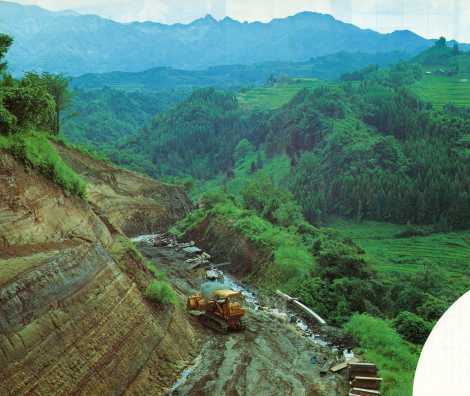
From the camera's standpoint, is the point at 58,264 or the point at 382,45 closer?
the point at 58,264

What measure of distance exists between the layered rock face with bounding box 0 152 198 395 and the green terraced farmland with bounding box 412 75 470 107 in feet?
154

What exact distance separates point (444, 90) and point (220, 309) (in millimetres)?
51538

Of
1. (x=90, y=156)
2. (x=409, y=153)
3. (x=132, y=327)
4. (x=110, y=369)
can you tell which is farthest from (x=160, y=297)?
(x=409, y=153)

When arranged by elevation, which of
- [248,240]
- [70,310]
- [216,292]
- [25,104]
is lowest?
[248,240]

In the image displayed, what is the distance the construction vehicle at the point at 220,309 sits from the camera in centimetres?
1988

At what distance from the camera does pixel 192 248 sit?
1325 inches

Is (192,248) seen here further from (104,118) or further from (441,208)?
(104,118)

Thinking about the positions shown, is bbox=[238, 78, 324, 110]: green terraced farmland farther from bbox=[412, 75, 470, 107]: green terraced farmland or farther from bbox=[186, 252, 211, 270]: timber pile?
bbox=[186, 252, 211, 270]: timber pile

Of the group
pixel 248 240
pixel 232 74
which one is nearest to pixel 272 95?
pixel 248 240

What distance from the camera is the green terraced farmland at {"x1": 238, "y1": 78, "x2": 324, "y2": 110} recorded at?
8906cm

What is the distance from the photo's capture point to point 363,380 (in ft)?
54.8

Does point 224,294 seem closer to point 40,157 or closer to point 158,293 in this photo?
point 158,293

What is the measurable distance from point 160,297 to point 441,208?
1241 inches

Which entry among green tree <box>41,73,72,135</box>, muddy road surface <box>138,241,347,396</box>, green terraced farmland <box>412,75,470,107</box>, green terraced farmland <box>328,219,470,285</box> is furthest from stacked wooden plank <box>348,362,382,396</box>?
green terraced farmland <box>412,75,470,107</box>
